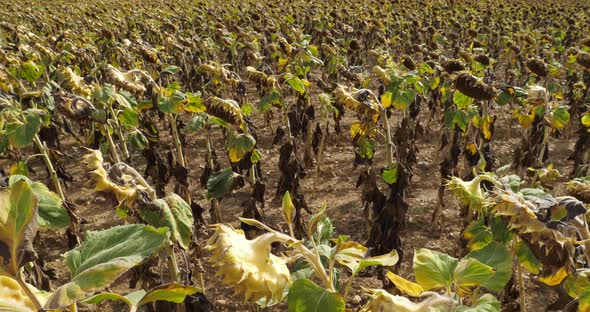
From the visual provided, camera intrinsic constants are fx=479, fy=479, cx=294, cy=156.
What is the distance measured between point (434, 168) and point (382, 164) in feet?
1.91

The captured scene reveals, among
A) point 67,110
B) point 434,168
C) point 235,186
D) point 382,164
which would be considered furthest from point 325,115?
point 67,110

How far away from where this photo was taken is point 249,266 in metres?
0.88

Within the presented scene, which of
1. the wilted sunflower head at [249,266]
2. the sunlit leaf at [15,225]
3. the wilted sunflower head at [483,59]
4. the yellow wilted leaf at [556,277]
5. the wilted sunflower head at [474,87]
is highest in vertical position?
the sunlit leaf at [15,225]

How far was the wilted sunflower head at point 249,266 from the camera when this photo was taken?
86 cm

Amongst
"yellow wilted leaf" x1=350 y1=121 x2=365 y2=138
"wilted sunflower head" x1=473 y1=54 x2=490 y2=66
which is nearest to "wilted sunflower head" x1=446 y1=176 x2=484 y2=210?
"yellow wilted leaf" x1=350 y1=121 x2=365 y2=138

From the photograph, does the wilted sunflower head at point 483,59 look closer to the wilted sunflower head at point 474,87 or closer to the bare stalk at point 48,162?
the wilted sunflower head at point 474,87

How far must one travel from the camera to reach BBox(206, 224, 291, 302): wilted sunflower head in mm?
864

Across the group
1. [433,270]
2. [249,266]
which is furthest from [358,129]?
[249,266]

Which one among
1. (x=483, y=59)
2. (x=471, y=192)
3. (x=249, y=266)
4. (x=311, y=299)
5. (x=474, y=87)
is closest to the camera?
(x=249, y=266)

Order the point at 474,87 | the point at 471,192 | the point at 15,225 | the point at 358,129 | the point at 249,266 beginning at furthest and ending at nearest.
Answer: the point at 358,129, the point at 474,87, the point at 471,192, the point at 249,266, the point at 15,225

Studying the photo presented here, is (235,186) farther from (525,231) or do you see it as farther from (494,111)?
(494,111)

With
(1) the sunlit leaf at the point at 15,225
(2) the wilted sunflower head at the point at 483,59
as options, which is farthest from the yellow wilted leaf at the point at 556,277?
(2) the wilted sunflower head at the point at 483,59

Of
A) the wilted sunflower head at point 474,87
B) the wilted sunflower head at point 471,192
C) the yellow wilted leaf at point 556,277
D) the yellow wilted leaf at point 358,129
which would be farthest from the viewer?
the yellow wilted leaf at point 358,129

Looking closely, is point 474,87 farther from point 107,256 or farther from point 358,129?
point 107,256
